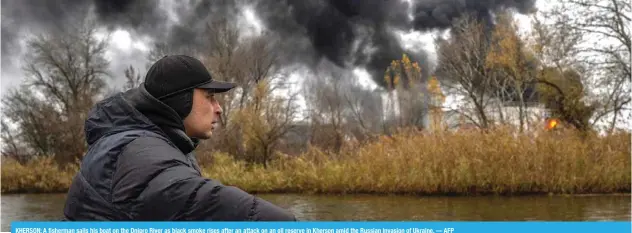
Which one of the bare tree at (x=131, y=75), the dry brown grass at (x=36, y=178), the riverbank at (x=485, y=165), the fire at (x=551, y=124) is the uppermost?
the bare tree at (x=131, y=75)

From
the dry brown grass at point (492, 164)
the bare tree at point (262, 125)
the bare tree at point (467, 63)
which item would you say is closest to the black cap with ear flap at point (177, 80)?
the dry brown grass at point (492, 164)

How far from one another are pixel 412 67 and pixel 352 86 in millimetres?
3262

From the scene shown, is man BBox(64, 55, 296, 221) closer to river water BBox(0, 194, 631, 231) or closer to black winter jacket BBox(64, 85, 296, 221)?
black winter jacket BBox(64, 85, 296, 221)

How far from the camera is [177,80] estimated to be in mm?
1685

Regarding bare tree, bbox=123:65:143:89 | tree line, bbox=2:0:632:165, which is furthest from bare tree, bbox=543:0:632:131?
bare tree, bbox=123:65:143:89

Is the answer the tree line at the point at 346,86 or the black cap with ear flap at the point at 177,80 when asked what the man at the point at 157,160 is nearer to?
the black cap with ear flap at the point at 177,80

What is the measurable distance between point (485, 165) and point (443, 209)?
8.33 feet

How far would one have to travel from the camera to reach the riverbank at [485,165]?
41.3 feet

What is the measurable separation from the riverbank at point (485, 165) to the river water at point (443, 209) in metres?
0.48

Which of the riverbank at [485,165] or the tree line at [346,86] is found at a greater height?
the tree line at [346,86]

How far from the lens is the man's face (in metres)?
1.74

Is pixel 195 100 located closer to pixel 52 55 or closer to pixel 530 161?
pixel 530 161

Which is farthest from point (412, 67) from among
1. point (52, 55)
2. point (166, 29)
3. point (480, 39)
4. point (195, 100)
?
point (195, 100)

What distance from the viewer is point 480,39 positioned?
1083 inches
